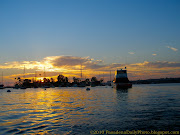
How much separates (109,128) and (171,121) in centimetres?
741

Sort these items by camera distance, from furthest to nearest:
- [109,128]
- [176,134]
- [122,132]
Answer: [109,128] < [122,132] < [176,134]

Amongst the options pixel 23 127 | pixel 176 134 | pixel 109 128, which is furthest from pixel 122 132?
pixel 23 127

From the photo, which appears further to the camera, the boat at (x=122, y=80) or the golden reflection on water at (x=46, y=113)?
the boat at (x=122, y=80)

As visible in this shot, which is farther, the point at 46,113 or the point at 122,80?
the point at 122,80

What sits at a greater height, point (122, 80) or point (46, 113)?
point (122, 80)

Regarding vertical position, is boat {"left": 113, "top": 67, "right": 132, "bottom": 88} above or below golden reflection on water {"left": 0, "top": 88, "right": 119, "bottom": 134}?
above

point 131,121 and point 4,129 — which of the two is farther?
point 131,121

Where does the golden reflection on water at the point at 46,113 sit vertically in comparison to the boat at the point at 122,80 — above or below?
below

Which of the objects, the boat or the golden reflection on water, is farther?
the boat

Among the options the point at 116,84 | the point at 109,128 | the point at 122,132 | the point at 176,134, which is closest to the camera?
the point at 176,134

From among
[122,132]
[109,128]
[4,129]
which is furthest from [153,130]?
[4,129]

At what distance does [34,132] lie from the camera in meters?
16.7

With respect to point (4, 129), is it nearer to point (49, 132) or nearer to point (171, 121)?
point (49, 132)

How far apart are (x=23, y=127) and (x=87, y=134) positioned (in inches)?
296
